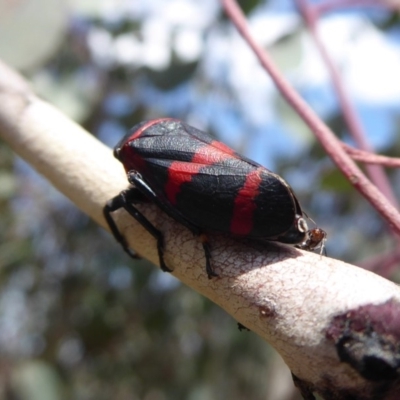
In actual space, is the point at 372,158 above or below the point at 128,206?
below

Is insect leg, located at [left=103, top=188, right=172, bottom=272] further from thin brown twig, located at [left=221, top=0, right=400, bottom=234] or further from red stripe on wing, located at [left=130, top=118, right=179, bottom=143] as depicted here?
thin brown twig, located at [left=221, top=0, right=400, bottom=234]

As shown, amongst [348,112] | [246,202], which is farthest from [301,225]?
[348,112]

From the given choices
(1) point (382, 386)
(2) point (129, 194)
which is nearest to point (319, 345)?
(1) point (382, 386)

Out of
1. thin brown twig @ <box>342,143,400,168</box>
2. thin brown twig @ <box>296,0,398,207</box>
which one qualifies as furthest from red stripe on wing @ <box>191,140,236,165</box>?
thin brown twig @ <box>296,0,398,207</box>

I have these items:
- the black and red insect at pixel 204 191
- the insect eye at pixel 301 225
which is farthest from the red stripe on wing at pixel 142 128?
the insect eye at pixel 301 225

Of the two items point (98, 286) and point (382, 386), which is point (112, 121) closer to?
point (98, 286)

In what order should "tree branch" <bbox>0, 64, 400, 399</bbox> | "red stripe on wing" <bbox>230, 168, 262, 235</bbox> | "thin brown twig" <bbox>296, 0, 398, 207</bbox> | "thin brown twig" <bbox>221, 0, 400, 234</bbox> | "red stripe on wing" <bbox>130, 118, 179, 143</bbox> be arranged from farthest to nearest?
1. "thin brown twig" <bbox>296, 0, 398, 207</bbox>
2. "red stripe on wing" <bbox>130, 118, 179, 143</bbox>
3. "red stripe on wing" <bbox>230, 168, 262, 235</bbox>
4. "thin brown twig" <bbox>221, 0, 400, 234</bbox>
5. "tree branch" <bbox>0, 64, 400, 399</bbox>

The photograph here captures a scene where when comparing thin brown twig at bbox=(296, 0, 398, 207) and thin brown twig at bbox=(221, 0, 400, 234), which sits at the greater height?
thin brown twig at bbox=(221, 0, 400, 234)

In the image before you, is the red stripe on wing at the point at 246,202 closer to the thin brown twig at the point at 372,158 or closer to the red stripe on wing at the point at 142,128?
the thin brown twig at the point at 372,158

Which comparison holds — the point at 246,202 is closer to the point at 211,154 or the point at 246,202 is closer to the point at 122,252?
the point at 211,154
